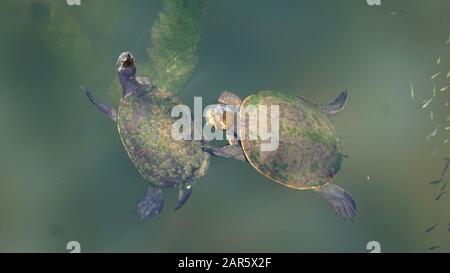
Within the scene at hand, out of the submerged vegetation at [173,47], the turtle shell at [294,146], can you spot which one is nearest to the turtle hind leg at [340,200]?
the turtle shell at [294,146]

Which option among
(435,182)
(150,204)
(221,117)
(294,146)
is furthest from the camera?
(435,182)

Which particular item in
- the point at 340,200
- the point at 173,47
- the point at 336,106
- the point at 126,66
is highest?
the point at 173,47

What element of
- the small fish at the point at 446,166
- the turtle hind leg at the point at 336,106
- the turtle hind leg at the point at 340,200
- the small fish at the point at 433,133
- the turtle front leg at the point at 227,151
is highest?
the turtle hind leg at the point at 336,106

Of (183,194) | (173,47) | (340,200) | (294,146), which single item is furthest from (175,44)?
(340,200)

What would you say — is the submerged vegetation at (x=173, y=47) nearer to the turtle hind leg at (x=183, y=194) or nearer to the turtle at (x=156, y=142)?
the turtle at (x=156, y=142)

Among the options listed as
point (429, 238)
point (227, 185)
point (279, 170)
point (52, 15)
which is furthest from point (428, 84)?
point (52, 15)

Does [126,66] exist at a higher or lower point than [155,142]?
higher

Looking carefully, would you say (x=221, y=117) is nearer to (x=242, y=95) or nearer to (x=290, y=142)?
(x=242, y=95)
